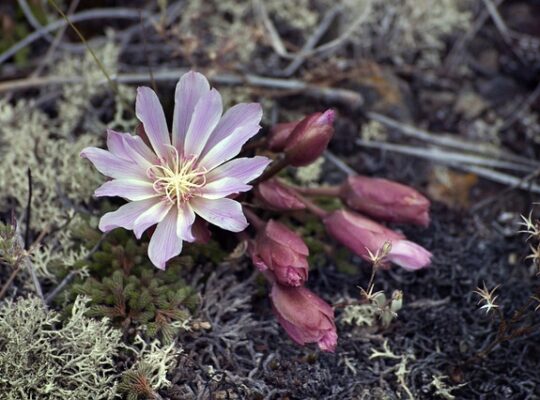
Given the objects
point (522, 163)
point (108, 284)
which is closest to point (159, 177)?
point (108, 284)

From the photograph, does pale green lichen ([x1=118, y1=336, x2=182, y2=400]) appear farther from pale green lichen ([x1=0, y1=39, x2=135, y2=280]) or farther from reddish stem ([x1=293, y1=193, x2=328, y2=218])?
reddish stem ([x1=293, y1=193, x2=328, y2=218])

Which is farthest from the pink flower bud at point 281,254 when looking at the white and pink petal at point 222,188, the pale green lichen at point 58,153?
the pale green lichen at point 58,153

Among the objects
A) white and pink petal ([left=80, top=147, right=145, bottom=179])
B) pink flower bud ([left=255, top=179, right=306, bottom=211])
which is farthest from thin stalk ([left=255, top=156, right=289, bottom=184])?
white and pink petal ([left=80, top=147, right=145, bottom=179])

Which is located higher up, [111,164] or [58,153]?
[111,164]

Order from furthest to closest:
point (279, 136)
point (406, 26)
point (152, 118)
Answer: point (406, 26)
point (279, 136)
point (152, 118)

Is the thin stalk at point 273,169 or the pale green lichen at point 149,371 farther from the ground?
the thin stalk at point 273,169

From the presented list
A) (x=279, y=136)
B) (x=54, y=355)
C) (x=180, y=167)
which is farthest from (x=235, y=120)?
(x=54, y=355)

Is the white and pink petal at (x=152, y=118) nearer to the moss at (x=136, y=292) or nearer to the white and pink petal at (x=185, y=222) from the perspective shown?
the white and pink petal at (x=185, y=222)

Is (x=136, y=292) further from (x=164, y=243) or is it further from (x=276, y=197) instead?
(x=276, y=197)
